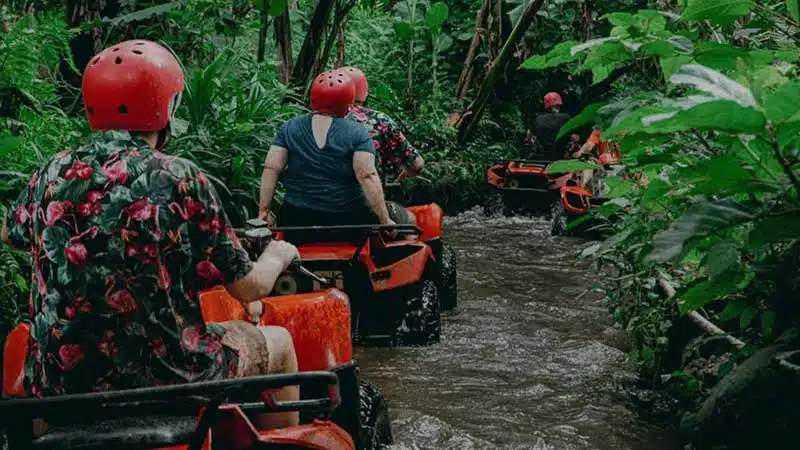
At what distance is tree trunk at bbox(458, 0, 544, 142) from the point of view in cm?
1328

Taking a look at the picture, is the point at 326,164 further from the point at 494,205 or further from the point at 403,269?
the point at 494,205

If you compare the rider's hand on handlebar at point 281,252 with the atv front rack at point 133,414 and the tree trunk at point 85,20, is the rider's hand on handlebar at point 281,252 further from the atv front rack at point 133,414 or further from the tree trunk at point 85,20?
the tree trunk at point 85,20

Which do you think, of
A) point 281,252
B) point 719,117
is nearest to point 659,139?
point 719,117

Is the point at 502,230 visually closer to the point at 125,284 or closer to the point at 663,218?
the point at 663,218

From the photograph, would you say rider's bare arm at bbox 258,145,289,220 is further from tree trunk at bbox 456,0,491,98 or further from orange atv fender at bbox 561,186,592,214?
tree trunk at bbox 456,0,491,98

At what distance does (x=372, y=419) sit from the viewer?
4.07 metres

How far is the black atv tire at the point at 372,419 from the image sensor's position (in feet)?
13.1

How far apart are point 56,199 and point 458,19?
53.3 feet

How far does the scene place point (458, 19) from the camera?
722 inches

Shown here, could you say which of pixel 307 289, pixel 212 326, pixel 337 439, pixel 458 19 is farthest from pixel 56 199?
pixel 458 19

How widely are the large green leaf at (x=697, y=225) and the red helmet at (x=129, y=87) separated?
4.49 feet

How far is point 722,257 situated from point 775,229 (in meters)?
0.24

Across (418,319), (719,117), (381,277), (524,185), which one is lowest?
(524,185)

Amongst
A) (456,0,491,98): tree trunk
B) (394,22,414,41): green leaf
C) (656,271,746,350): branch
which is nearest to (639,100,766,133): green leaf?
(656,271,746,350): branch
